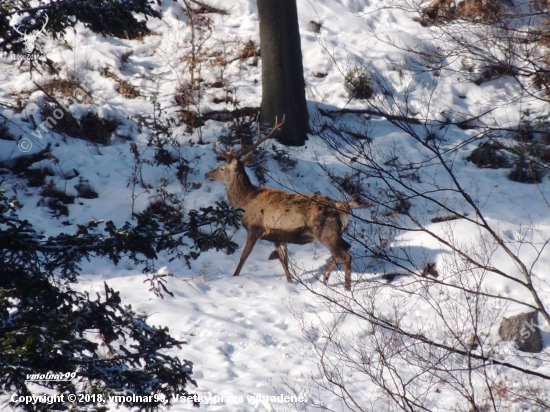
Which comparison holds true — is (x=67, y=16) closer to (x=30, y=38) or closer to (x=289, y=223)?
(x=30, y=38)

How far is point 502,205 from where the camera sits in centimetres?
948

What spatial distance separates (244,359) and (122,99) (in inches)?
277

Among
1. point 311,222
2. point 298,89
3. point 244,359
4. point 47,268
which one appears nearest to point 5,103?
point 298,89

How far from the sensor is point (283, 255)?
804 centimetres

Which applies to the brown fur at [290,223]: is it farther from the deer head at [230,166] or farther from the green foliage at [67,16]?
the green foliage at [67,16]

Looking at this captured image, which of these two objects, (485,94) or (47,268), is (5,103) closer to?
(47,268)

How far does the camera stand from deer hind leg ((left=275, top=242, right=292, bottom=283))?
7738 mm

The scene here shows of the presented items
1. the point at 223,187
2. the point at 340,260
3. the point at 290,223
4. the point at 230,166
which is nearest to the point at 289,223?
the point at 290,223

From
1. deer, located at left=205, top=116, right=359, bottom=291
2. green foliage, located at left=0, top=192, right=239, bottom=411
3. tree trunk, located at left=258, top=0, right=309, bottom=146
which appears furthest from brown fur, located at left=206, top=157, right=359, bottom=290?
green foliage, located at left=0, top=192, right=239, bottom=411

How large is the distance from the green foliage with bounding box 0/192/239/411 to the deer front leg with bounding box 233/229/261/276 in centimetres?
418

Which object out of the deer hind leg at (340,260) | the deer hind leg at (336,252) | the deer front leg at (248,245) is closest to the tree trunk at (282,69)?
the deer front leg at (248,245)

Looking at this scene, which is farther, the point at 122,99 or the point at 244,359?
the point at 122,99

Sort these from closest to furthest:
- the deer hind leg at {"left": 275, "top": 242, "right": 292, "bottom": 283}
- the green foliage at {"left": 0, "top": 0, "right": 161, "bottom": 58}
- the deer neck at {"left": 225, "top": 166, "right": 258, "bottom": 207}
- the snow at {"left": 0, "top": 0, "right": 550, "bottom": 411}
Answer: the green foliage at {"left": 0, "top": 0, "right": 161, "bottom": 58}, the snow at {"left": 0, "top": 0, "right": 550, "bottom": 411}, the deer hind leg at {"left": 275, "top": 242, "right": 292, "bottom": 283}, the deer neck at {"left": 225, "top": 166, "right": 258, "bottom": 207}

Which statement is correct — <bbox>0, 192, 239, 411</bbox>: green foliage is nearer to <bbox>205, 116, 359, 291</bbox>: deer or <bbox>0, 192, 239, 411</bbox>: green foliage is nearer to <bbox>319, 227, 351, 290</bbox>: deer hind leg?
<bbox>205, 116, 359, 291</bbox>: deer
